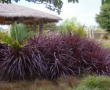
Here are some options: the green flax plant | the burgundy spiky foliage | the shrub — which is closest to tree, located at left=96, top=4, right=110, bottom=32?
the burgundy spiky foliage

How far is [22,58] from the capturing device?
14.5 feet

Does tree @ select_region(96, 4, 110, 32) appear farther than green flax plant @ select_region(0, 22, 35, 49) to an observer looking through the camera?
Yes

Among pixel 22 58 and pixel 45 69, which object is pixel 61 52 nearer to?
pixel 45 69

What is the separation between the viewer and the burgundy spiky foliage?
441 cm

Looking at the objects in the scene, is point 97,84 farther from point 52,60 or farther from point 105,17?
point 105,17

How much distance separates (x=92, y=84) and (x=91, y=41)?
2.05 m

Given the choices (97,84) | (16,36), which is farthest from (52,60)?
(97,84)

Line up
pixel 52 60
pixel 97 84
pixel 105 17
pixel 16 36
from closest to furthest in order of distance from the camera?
pixel 97 84
pixel 52 60
pixel 16 36
pixel 105 17

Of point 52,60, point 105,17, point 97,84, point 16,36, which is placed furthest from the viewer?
point 105,17

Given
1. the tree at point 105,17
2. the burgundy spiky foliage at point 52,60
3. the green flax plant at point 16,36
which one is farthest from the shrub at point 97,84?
the tree at point 105,17

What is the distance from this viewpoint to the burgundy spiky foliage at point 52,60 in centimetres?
441

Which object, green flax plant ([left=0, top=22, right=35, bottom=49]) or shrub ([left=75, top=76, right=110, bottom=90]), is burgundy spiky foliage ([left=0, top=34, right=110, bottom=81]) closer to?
green flax plant ([left=0, top=22, right=35, bottom=49])

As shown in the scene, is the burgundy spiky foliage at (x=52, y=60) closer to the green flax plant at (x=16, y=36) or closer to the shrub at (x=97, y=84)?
the green flax plant at (x=16, y=36)

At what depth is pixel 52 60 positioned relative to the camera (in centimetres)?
464
